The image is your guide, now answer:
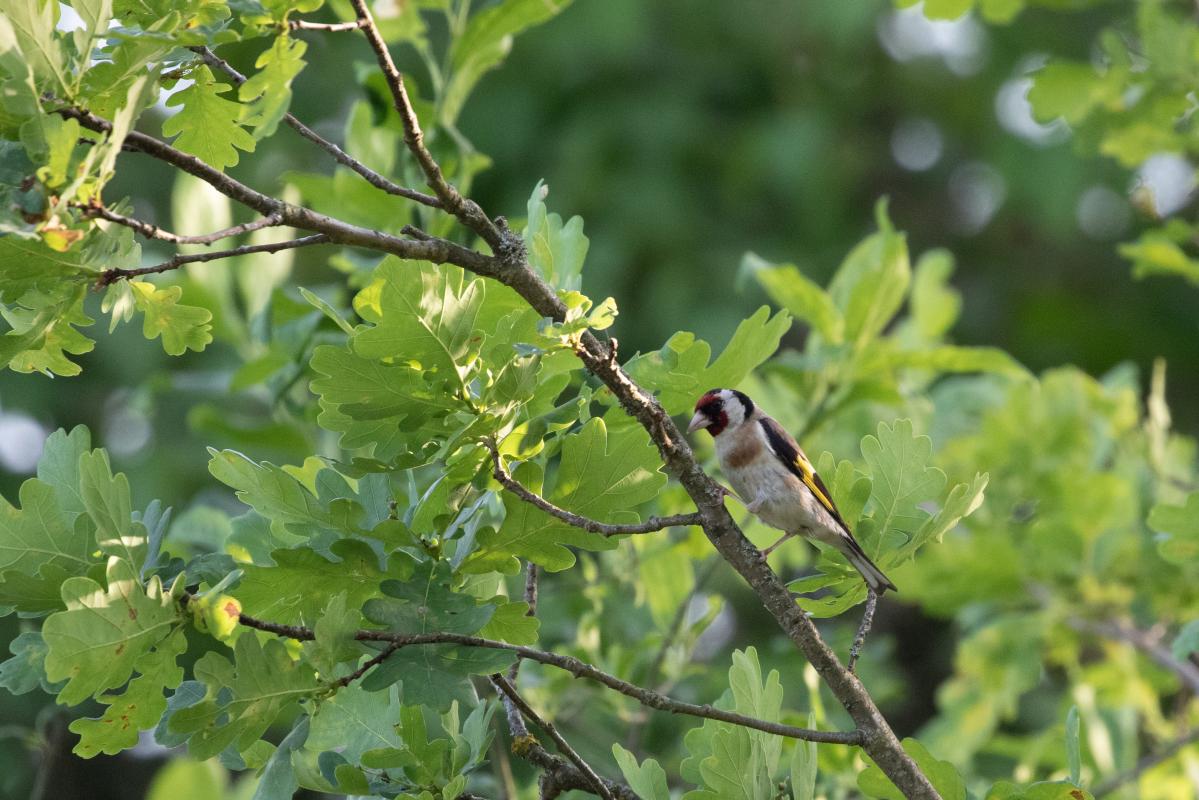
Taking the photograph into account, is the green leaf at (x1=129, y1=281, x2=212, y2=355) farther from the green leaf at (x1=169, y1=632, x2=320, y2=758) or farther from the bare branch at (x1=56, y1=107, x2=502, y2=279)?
the green leaf at (x1=169, y1=632, x2=320, y2=758)

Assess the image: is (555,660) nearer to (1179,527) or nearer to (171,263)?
(171,263)

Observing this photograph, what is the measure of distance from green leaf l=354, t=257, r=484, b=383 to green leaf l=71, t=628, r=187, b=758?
0.46 m

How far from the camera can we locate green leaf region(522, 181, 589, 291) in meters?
1.93

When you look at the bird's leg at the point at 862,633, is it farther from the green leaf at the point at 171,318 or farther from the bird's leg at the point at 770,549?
the green leaf at the point at 171,318

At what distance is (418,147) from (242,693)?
2.47 feet

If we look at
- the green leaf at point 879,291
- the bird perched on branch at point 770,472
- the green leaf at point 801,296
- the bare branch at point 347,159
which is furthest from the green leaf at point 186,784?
the green leaf at point 879,291

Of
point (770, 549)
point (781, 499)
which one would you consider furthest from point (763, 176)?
point (770, 549)

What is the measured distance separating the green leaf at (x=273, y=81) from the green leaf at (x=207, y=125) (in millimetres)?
51

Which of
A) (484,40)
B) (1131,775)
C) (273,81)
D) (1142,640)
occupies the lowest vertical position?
(1142,640)

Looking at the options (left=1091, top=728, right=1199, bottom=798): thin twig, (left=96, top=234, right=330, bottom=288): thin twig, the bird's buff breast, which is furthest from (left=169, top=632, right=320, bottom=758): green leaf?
(left=1091, top=728, right=1199, bottom=798): thin twig

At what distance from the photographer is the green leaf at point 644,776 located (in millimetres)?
1919

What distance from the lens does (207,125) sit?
1792 millimetres

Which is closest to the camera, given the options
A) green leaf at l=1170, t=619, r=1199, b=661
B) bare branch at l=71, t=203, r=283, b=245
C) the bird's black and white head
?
bare branch at l=71, t=203, r=283, b=245

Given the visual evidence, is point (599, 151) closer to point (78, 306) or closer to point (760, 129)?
point (760, 129)
